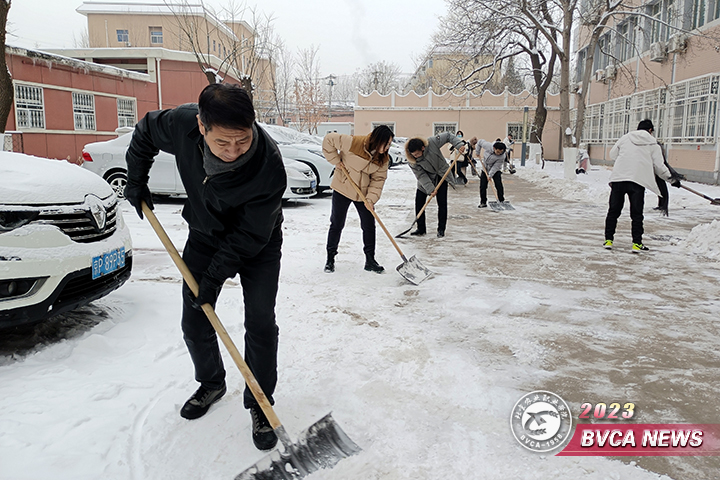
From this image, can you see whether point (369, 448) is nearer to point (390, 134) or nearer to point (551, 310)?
point (551, 310)

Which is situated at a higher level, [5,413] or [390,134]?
[390,134]

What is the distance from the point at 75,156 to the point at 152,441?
18306mm

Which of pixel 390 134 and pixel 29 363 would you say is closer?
pixel 29 363

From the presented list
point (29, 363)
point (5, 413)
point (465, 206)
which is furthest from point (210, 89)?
point (465, 206)

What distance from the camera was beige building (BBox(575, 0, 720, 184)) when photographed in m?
15.4

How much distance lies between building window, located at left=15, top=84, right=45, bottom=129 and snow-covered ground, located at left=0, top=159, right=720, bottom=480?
12.8 metres

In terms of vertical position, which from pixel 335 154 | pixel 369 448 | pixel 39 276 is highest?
pixel 335 154

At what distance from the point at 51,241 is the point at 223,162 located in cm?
164

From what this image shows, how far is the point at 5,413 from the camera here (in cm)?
252

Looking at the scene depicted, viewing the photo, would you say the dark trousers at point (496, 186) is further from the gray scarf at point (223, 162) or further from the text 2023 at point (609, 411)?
the gray scarf at point (223, 162)

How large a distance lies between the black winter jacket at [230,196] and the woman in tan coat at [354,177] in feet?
9.84

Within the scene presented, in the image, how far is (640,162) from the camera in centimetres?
679

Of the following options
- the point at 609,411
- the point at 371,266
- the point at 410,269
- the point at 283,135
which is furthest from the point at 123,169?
the point at 609,411

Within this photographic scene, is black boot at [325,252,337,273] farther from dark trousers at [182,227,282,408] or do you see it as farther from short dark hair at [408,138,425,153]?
dark trousers at [182,227,282,408]
